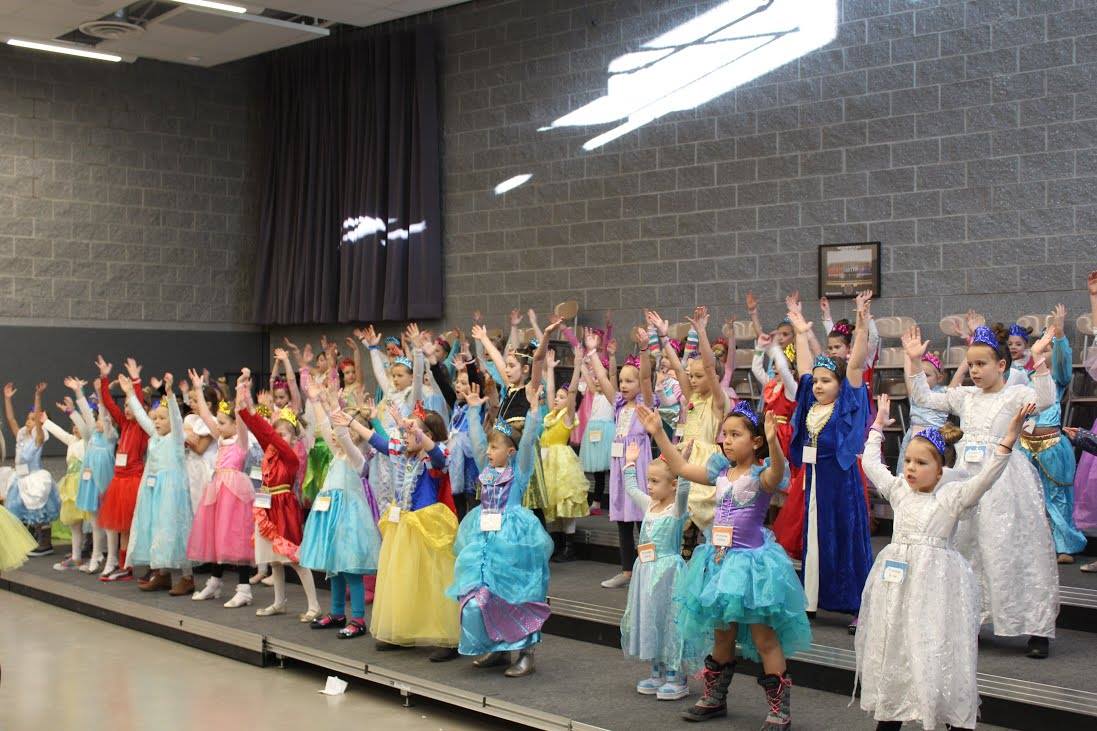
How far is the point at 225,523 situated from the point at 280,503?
0.60m

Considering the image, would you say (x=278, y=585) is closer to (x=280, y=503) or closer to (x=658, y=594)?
(x=280, y=503)

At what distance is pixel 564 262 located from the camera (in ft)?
35.0

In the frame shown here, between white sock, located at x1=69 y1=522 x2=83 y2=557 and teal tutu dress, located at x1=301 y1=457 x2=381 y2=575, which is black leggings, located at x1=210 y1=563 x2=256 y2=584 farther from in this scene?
white sock, located at x1=69 y1=522 x2=83 y2=557

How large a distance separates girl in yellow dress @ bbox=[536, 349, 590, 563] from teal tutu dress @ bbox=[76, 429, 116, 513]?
3.20 meters

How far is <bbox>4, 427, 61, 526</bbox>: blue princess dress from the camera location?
884 centimetres

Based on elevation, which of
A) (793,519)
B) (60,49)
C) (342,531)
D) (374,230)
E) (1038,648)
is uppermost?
(60,49)

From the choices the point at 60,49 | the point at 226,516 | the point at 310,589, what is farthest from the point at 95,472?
the point at 60,49

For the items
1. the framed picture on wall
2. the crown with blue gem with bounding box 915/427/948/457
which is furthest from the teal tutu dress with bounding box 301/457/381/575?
the framed picture on wall

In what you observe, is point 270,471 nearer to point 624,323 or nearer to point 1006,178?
point 624,323

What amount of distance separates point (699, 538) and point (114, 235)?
28.6ft

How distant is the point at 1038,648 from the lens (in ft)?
14.5

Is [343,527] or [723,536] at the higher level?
[723,536]

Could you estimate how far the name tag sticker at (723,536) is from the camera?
161 inches

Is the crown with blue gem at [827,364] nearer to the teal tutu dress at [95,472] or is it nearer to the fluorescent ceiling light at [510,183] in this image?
the teal tutu dress at [95,472]
